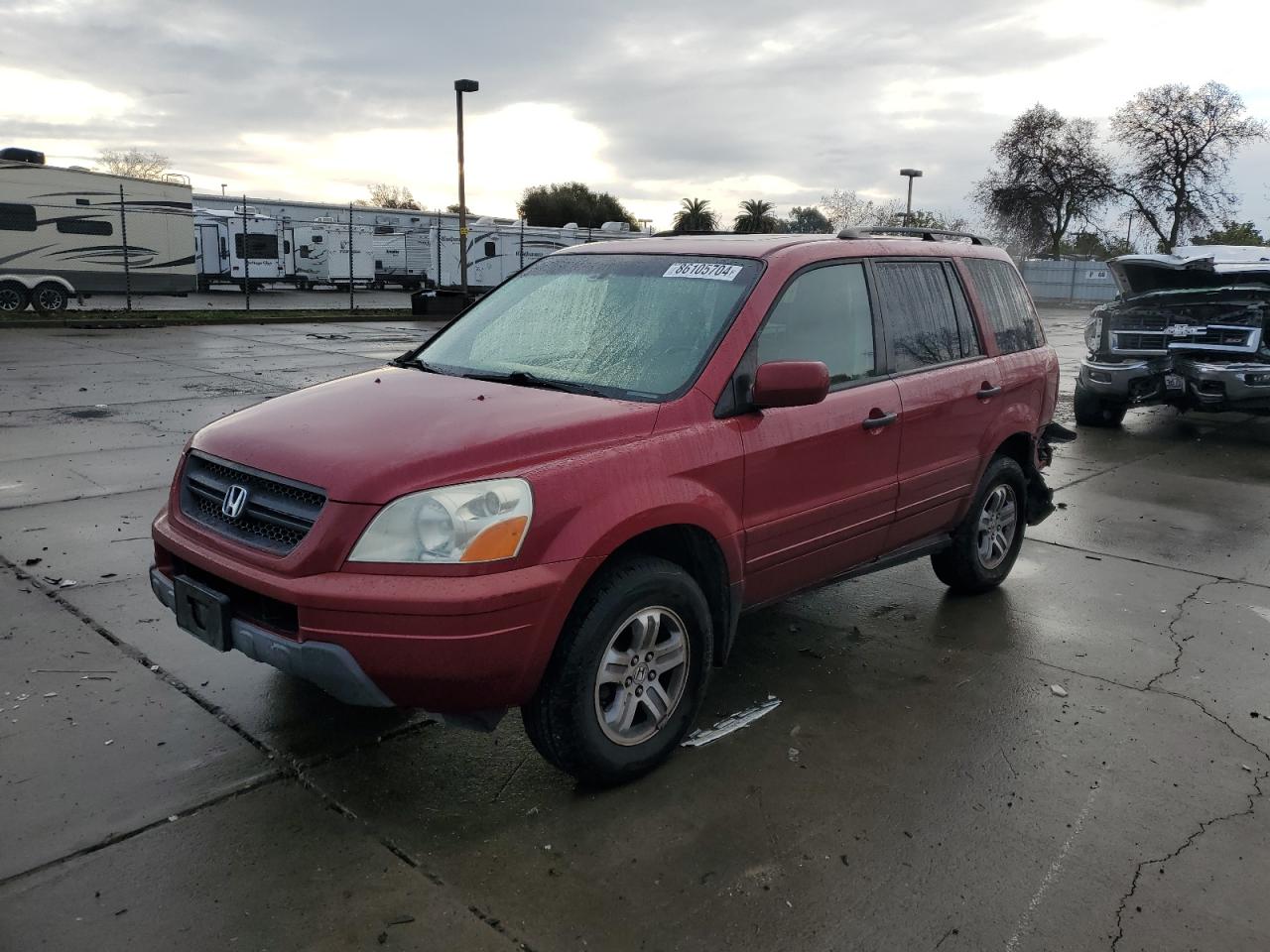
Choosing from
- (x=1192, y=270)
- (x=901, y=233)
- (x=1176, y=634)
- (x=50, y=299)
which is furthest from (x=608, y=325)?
(x=50, y=299)

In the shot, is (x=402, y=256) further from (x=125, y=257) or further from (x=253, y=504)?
(x=253, y=504)

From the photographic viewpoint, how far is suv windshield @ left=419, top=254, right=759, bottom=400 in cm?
370

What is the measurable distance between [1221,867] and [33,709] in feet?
13.5

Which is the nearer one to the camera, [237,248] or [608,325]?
[608,325]

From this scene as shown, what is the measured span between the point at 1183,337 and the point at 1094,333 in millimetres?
1069

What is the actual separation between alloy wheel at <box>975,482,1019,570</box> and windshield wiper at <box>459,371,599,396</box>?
2.57 m

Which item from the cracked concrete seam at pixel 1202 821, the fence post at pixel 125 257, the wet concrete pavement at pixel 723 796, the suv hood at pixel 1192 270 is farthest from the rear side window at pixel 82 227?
the cracked concrete seam at pixel 1202 821

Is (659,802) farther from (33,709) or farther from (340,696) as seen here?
(33,709)

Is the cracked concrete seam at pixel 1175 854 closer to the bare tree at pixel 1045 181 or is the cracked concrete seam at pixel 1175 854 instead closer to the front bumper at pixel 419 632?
the front bumper at pixel 419 632

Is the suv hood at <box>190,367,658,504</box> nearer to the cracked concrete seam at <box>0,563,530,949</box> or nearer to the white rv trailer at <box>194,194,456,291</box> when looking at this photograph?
the cracked concrete seam at <box>0,563,530,949</box>

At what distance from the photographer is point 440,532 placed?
9.55ft

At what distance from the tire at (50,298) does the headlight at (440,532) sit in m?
23.5

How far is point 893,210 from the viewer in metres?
51.0

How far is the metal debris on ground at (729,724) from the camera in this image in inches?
147
